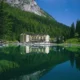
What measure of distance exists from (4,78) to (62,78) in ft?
18.3

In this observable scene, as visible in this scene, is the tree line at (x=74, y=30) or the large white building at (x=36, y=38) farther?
the large white building at (x=36, y=38)

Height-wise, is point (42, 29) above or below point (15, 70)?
above

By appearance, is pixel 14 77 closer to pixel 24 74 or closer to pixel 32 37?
pixel 24 74

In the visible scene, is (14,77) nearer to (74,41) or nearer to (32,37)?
(74,41)

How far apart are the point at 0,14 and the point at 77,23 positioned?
266 feet

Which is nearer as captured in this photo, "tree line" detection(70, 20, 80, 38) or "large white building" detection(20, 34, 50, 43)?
"tree line" detection(70, 20, 80, 38)

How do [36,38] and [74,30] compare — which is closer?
[74,30]

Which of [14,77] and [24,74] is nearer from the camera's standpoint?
[14,77]

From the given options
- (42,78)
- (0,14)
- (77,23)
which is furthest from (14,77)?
(77,23)

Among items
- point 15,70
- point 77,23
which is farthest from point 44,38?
point 15,70

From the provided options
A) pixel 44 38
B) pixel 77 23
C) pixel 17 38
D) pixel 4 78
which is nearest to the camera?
pixel 4 78

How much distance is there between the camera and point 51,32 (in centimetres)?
18162

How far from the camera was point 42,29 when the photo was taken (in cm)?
17700

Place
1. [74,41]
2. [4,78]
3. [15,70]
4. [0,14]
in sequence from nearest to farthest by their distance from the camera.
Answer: [4,78] → [15,70] → [0,14] → [74,41]
